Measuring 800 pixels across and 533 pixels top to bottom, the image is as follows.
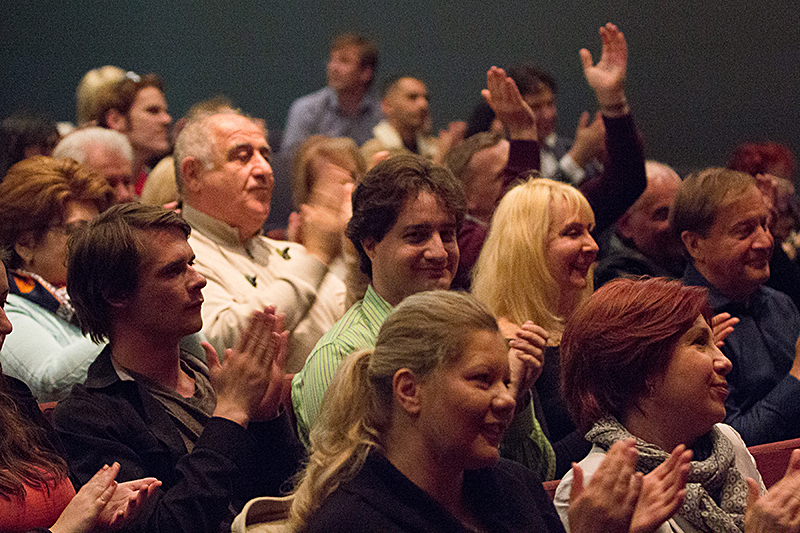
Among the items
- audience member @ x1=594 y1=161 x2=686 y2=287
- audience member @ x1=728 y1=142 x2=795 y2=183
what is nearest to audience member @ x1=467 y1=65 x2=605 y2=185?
audience member @ x1=594 y1=161 x2=686 y2=287

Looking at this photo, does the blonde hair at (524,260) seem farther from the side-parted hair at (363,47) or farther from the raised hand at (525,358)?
the side-parted hair at (363,47)

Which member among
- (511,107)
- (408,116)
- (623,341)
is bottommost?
(408,116)

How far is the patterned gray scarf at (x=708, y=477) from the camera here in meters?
1.96

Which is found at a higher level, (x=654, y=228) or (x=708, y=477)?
(x=708, y=477)

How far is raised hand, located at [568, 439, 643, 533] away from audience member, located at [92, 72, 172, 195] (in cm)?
356

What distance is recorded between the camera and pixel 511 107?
337 centimetres

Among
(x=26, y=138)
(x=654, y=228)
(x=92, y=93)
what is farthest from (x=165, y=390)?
(x=92, y=93)

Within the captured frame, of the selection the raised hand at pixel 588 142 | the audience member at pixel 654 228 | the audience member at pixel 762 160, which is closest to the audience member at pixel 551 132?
the raised hand at pixel 588 142

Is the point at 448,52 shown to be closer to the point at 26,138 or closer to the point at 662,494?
the point at 26,138

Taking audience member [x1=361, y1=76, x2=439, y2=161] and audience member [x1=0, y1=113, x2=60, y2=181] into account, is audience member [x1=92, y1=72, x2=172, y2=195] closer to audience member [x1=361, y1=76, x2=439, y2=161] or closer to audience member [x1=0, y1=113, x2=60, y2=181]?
audience member [x1=0, y1=113, x2=60, y2=181]

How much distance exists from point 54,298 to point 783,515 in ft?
6.47

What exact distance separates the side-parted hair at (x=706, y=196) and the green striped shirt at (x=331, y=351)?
122 cm

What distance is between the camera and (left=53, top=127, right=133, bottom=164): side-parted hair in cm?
366

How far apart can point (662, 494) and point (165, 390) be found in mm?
1101
